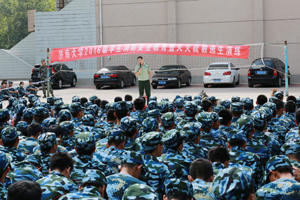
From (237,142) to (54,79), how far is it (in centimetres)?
1986

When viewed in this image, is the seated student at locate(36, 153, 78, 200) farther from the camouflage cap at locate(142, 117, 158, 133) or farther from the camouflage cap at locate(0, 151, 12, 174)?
the camouflage cap at locate(142, 117, 158, 133)

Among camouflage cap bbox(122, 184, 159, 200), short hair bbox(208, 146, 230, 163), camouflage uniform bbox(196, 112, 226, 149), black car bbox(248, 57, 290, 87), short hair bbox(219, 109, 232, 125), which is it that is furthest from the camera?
black car bbox(248, 57, 290, 87)

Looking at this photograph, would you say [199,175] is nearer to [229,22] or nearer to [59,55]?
[59,55]

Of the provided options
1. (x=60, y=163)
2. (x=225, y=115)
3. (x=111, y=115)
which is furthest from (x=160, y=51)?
(x=60, y=163)

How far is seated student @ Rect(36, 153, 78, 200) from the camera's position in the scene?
3.14 metres

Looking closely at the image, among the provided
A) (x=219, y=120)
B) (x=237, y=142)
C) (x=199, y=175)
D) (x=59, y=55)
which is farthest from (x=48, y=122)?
(x=59, y=55)

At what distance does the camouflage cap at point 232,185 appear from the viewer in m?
2.61

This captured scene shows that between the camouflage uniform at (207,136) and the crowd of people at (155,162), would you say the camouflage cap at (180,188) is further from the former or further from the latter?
the camouflage uniform at (207,136)

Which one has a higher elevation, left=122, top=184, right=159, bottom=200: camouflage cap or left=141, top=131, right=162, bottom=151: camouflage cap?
left=141, top=131, right=162, bottom=151: camouflage cap

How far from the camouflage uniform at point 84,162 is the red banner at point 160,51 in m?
10.5

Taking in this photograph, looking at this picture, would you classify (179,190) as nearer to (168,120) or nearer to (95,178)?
(95,178)

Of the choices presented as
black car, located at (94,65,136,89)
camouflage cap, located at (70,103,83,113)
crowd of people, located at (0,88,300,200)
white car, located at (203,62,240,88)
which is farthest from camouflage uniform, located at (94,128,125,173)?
black car, located at (94,65,136,89)

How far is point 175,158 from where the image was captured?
4.32 metres

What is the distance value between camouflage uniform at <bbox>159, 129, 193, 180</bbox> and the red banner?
10.2 metres
